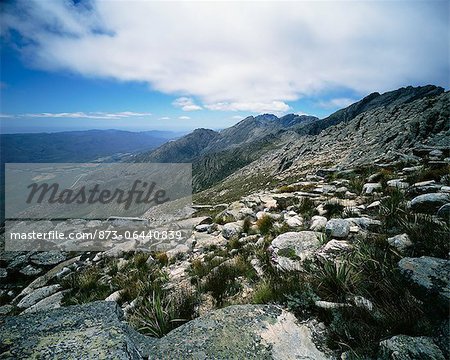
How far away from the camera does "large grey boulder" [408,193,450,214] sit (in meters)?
6.10

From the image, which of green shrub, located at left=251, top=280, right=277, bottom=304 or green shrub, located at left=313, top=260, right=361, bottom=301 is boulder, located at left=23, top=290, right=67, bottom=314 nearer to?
green shrub, located at left=251, top=280, right=277, bottom=304

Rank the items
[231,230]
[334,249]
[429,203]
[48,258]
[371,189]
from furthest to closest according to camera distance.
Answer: [48,258], [231,230], [371,189], [429,203], [334,249]

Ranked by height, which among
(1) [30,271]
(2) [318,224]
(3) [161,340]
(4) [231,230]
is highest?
(2) [318,224]

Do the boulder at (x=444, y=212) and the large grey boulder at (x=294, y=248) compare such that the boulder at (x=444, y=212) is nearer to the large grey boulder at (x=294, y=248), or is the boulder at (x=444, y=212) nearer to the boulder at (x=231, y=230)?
the large grey boulder at (x=294, y=248)

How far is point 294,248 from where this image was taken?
231 inches

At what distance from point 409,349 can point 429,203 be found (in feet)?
17.4

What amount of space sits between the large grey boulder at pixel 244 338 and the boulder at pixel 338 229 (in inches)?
119

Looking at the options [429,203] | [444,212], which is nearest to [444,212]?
[444,212]

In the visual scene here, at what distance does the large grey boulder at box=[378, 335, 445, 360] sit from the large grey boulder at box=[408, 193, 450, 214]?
15.7ft

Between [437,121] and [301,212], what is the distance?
1329 inches

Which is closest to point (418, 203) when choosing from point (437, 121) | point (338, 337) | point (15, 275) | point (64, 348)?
point (338, 337)

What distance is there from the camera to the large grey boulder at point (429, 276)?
9.66ft

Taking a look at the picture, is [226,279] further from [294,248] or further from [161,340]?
[161,340]

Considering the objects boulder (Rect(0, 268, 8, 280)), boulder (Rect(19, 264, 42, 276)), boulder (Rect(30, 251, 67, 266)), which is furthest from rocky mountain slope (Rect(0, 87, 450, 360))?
boulder (Rect(0, 268, 8, 280))
